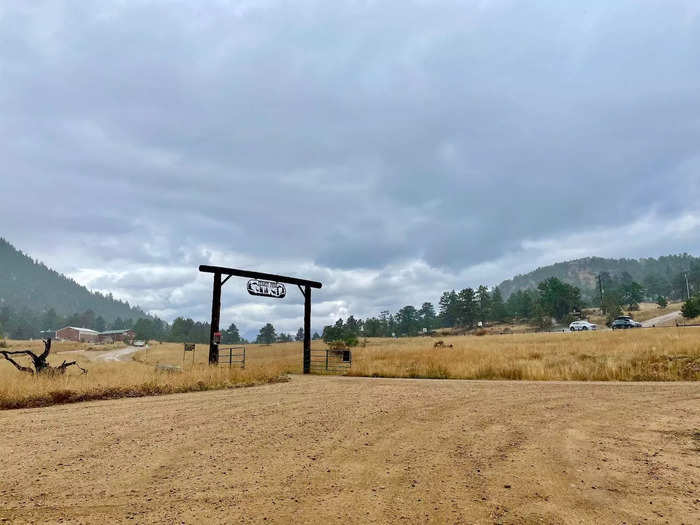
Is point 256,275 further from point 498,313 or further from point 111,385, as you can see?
point 498,313

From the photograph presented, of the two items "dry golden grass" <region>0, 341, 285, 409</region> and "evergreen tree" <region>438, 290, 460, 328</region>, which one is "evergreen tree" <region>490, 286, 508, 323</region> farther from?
"dry golden grass" <region>0, 341, 285, 409</region>

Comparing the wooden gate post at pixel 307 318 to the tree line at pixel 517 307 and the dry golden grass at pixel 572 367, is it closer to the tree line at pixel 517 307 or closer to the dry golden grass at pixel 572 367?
the dry golden grass at pixel 572 367

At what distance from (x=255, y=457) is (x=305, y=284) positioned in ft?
57.8

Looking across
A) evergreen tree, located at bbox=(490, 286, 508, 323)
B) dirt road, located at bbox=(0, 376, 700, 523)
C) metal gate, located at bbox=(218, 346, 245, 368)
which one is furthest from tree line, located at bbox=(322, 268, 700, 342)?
dirt road, located at bbox=(0, 376, 700, 523)

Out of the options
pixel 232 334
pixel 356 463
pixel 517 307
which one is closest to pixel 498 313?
pixel 517 307

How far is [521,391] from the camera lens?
455 inches

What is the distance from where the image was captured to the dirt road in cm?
388

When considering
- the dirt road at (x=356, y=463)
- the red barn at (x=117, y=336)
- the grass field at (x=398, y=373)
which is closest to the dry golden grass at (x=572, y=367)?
the grass field at (x=398, y=373)

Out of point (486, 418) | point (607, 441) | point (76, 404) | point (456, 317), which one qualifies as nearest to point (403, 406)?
point (486, 418)

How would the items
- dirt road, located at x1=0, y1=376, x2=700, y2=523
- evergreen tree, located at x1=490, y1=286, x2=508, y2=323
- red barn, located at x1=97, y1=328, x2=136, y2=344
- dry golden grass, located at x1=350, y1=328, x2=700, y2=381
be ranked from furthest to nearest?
1. red barn, located at x1=97, y1=328, x2=136, y2=344
2. evergreen tree, located at x1=490, y1=286, x2=508, y2=323
3. dry golden grass, located at x1=350, y1=328, x2=700, y2=381
4. dirt road, located at x1=0, y1=376, x2=700, y2=523

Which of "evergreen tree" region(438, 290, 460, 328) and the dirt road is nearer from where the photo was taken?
the dirt road

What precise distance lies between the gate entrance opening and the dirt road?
369 inches

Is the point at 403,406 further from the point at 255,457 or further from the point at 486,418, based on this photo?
the point at 255,457

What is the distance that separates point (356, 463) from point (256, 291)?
16551mm
